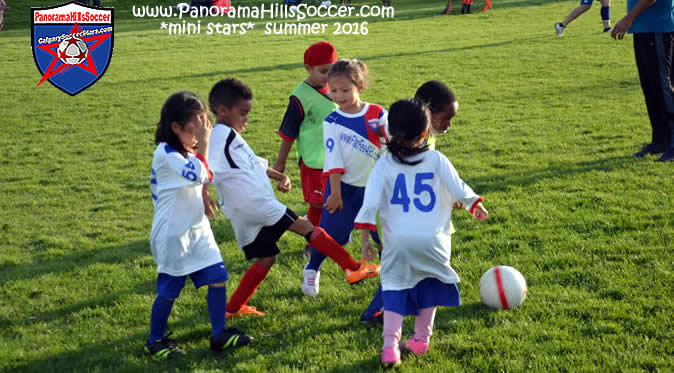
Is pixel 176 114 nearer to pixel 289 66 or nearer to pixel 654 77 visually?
pixel 654 77

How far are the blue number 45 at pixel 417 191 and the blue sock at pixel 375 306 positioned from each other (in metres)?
0.76

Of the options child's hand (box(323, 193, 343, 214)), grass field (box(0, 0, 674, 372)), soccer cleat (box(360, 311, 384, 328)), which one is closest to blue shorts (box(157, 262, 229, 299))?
grass field (box(0, 0, 674, 372))

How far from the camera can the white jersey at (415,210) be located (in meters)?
3.29

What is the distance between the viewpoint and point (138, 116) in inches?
447

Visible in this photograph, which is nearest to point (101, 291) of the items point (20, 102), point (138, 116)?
point (138, 116)

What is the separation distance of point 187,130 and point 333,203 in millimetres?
1103

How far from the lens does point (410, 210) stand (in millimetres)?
3305

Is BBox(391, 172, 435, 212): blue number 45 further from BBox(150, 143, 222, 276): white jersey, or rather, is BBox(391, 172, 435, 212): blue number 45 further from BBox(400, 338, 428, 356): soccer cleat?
BBox(150, 143, 222, 276): white jersey

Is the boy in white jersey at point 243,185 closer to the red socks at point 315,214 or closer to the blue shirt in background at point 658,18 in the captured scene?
the red socks at point 315,214

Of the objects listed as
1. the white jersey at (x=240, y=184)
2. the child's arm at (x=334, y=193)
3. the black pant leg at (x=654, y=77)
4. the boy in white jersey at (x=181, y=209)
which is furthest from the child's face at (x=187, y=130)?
the black pant leg at (x=654, y=77)

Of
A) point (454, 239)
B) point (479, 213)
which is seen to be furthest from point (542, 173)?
point (479, 213)

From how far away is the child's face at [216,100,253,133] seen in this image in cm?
381

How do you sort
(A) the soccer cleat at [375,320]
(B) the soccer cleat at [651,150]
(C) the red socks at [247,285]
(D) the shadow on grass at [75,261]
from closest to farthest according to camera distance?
1. (A) the soccer cleat at [375,320]
2. (C) the red socks at [247,285]
3. (D) the shadow on grass at [75,261]
4. (B) the soccer cleat at [651,150]

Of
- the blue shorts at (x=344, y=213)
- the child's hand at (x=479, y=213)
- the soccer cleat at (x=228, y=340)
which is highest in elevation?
the child's hand at (x=479, y=213)
